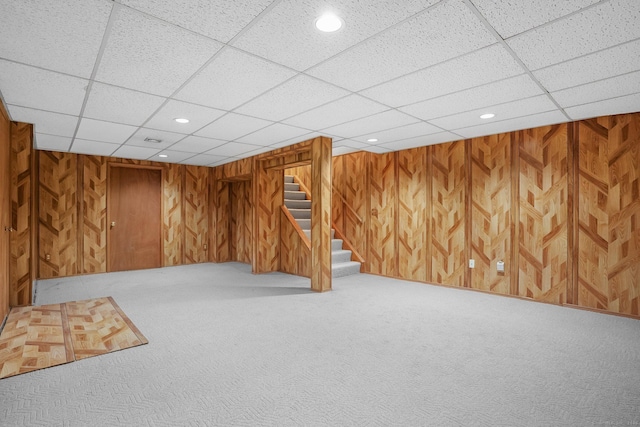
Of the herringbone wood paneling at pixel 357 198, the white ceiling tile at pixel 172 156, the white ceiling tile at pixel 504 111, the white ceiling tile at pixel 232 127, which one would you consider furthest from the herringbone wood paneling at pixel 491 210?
the white ceiling tile at pixel 172 156

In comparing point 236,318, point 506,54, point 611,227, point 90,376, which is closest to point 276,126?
point 236,318

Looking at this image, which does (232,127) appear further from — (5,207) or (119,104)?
(5,207)

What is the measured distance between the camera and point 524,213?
15.3 ft

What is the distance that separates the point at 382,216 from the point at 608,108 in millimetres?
3706

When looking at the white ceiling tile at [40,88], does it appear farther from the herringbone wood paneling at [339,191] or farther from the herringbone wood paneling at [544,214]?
the herringbone wood paneling at [544,214]

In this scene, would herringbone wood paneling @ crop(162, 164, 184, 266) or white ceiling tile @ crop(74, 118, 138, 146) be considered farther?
herringbone wood paneling @ crop(162, 164, 184, 266)

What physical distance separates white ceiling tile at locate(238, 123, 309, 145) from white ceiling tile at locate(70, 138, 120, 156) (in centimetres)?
252

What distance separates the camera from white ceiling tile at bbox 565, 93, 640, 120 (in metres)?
Result: 3.35

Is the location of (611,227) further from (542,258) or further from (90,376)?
(90,376)

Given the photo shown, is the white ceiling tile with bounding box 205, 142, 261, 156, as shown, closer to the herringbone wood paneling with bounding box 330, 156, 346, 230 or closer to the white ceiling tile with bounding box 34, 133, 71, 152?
the herringbone wood paneling with bounding box 330, 156, 346, 230

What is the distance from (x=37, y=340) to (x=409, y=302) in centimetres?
423

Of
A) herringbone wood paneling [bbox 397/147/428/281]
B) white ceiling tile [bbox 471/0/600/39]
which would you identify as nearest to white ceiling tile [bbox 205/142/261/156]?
herringbone wood paneling [bbox 397/147/428/281]

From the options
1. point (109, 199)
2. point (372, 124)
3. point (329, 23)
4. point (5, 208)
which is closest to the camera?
point (329, 23)

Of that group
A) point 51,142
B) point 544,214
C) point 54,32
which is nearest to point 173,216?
point 51,142
